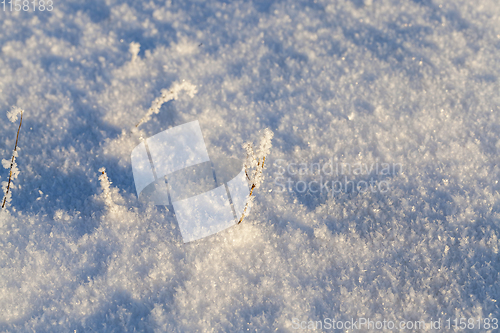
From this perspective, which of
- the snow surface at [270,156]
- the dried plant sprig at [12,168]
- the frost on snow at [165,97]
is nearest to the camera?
the snow surface at [270,156]

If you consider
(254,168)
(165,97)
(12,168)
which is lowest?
(254,168)

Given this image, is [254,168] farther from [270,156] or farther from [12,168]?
[12,168]

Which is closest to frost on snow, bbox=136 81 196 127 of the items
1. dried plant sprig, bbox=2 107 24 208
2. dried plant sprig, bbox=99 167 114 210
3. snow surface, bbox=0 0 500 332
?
snow surface, bbox=0 0 500 332

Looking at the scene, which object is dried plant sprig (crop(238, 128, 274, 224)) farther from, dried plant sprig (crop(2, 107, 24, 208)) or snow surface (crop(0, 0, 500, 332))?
dried plant sprig (crop(2, 107, 24, 208))

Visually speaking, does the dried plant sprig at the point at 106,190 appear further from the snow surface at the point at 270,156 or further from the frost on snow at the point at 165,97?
the frost on snow at the point at 165,97

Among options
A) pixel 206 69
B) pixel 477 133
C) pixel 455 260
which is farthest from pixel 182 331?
pixel 477 133

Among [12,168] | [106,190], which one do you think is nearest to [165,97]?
[106,190]

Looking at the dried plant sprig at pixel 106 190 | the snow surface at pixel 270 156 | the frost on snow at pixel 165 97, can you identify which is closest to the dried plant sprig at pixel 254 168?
the snow surface at pixel 270 156

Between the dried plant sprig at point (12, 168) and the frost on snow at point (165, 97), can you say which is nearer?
the dried plant sprig at point (12, 168)

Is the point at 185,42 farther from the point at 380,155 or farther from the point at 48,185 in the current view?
the point at 380,155

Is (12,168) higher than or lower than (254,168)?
higher
